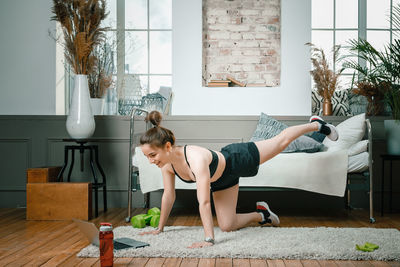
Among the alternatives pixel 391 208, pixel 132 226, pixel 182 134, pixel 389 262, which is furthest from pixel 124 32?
pixel 389 262

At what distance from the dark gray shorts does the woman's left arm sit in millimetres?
319

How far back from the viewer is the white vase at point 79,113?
343cm

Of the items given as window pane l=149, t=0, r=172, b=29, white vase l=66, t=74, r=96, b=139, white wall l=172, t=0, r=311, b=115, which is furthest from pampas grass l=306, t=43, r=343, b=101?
white vase l=66, t=74, r=96, b=139

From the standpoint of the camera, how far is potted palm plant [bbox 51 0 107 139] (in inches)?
135

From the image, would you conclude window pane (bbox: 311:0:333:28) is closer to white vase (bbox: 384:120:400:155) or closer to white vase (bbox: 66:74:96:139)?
white vase (bbox: 384:120:400:155)

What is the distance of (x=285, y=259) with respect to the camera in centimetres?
208

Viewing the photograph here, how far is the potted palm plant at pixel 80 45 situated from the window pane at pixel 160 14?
5.18 feet

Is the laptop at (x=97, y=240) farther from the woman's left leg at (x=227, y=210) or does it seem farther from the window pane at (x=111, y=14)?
the window pane at (x=111, y=14)

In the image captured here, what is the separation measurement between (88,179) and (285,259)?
2427 mm

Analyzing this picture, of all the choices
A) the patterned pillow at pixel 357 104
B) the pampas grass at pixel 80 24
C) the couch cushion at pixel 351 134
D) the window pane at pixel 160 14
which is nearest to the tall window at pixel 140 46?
the window pane at pixel 160 14

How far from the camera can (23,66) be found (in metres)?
4.04

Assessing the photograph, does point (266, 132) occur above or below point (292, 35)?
below

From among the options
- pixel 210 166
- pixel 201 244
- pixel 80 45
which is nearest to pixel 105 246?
pixel 201 244

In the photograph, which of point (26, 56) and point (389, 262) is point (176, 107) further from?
point (389, 262)
